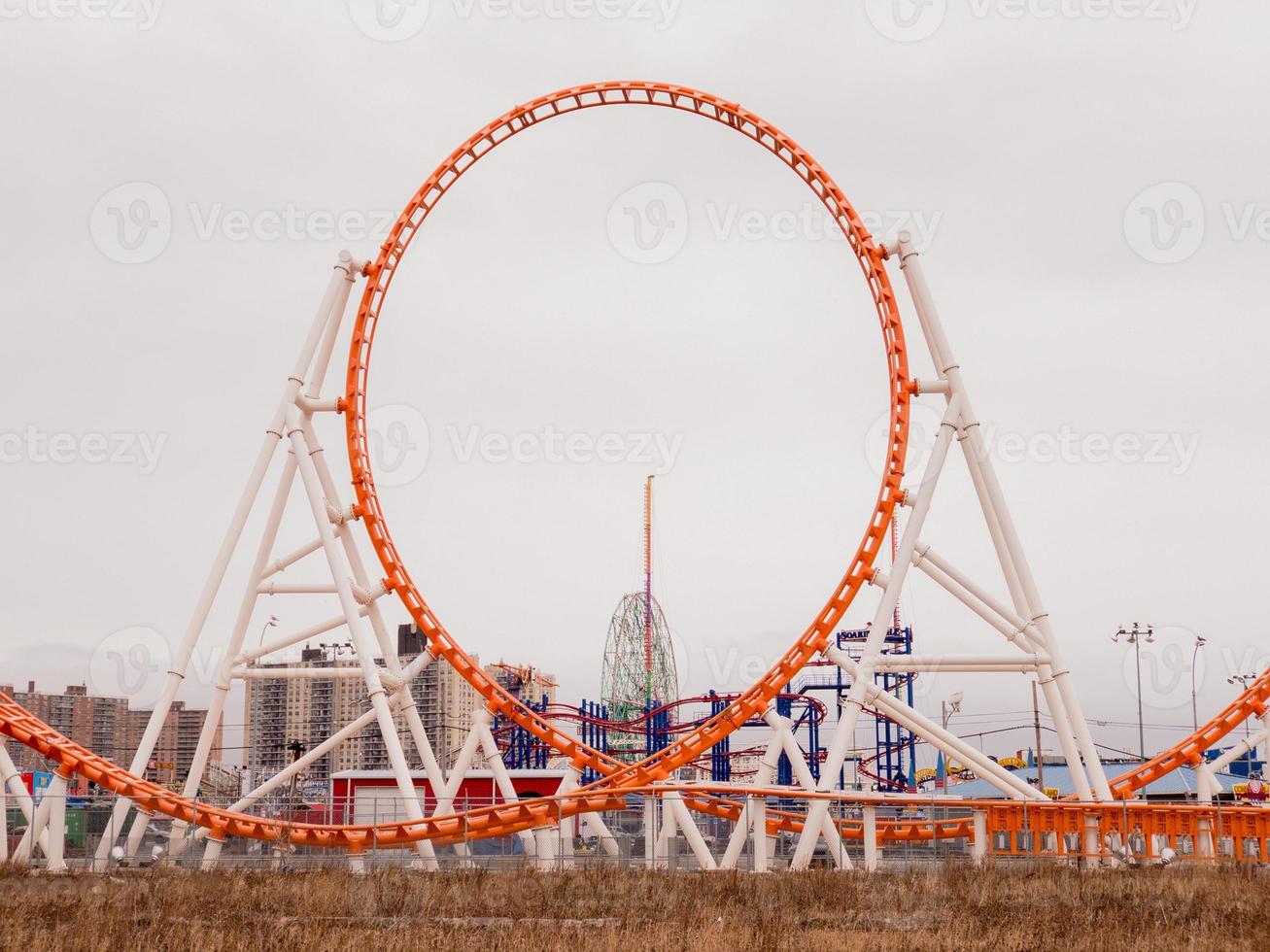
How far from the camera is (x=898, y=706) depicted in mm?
23688

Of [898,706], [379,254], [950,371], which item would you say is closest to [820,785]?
[898,706]

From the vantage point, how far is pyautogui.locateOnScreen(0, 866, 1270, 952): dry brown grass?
13.3m

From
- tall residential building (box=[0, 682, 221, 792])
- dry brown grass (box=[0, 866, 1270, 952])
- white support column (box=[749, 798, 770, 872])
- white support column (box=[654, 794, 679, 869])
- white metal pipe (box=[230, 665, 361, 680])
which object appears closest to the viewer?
dry brown grass (box=[0, 866, 1270, 952])

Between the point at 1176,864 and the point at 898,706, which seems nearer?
the point at 1176,864

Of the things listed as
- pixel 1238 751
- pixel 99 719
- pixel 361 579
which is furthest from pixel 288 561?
pixel 99 719

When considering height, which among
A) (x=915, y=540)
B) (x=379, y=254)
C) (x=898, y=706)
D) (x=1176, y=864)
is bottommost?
(x=1176, y=864)

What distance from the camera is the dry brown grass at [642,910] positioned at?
43.5 ft

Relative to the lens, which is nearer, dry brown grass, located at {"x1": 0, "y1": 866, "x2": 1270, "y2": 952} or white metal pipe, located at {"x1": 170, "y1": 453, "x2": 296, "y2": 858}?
dry brown grass, located at {"x1": 0, "y1": 866, "x2": 1270, "y2": 952}

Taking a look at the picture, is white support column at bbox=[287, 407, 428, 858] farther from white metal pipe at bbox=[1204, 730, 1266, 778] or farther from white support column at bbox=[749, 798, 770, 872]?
white metal pipe at bbox=[1204, 730, 1266, 778]

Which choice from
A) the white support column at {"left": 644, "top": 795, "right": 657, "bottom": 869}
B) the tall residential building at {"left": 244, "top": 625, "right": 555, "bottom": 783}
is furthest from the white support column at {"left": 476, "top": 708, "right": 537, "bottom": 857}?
the tall residential building at {"left": 244, "top": 625, "right": 555, "bottom": 783}

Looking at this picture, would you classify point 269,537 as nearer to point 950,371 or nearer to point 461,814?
point 461,814

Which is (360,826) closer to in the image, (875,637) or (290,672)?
(290,672)

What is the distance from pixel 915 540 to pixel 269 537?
1119 cm

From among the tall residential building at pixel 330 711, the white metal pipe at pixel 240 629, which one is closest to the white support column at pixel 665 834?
the white metal pipe at pixel 240 629
